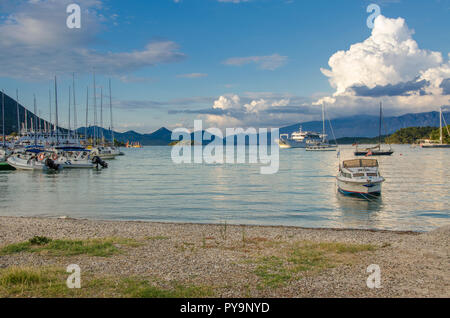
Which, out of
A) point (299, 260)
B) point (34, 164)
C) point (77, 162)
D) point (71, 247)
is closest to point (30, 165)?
point (34, 164)

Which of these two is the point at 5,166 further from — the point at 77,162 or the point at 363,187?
the point at 363,187

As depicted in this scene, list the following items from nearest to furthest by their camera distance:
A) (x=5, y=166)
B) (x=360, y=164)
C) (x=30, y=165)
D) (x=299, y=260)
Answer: (x=299, y=260) → (x=360, y=164) → (x=30, y=165) → (x=5, y=166)

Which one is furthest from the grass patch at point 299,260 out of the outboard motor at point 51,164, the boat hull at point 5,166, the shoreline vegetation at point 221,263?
the boat hull at point 5,166

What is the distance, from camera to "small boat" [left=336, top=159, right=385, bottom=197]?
32969 mm

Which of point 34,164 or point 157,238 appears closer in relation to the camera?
point 157,238

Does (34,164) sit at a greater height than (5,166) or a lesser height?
greater

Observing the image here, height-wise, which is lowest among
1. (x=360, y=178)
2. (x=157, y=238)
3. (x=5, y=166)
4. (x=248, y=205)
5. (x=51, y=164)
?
(x=248, y=205)

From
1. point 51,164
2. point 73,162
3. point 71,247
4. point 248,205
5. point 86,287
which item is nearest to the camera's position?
point 86,287

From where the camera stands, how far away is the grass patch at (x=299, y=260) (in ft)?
32.7

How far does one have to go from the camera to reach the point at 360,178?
33375 millimetres

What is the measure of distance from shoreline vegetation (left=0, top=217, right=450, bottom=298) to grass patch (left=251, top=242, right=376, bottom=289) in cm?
3

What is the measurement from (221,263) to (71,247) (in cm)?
544

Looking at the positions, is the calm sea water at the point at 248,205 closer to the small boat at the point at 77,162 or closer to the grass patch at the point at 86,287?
the grass patch at the point at 86,287

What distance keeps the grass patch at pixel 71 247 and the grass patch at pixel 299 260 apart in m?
5.03
